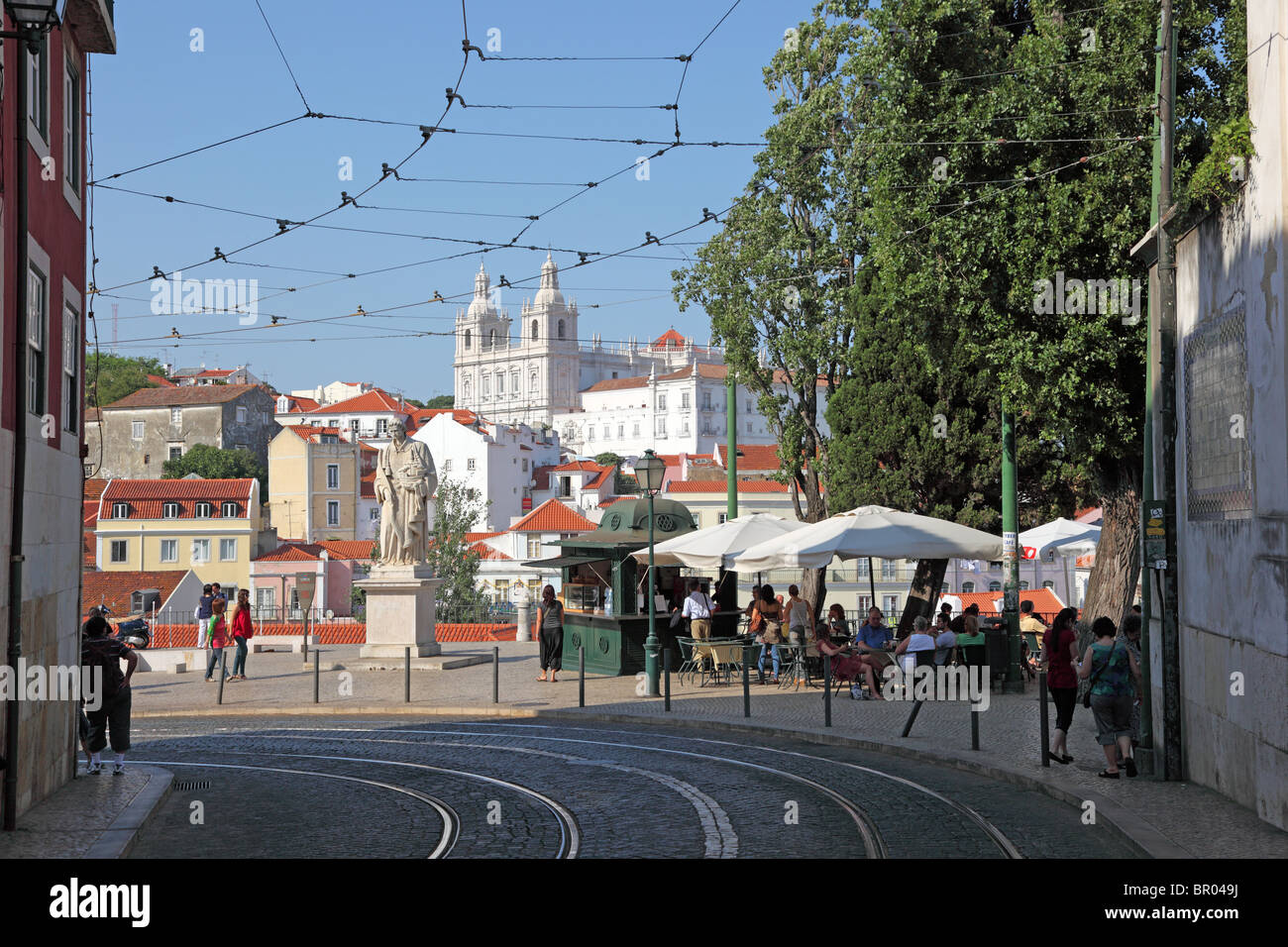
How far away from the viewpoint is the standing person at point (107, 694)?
1288 cm

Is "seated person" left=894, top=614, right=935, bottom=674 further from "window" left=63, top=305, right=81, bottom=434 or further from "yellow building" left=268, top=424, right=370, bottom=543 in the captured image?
"yellow building" left=268, top=424, right=370, bottom=543

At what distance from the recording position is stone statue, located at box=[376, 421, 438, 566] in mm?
26141

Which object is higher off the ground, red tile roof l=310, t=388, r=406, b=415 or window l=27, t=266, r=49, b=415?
red tile roof l=310, t=388, r=406, b=415

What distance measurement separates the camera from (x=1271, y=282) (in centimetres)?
985

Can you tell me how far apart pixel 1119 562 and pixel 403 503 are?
508 inches

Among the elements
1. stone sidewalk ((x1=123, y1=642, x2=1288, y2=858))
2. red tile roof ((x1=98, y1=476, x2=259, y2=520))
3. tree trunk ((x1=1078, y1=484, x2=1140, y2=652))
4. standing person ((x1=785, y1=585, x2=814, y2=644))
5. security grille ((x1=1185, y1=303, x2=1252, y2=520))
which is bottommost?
stone sidewalk ((x1=123, y1=642, x2=1288, y2=858))

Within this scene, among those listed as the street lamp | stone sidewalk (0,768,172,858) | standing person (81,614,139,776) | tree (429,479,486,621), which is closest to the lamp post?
stone sidewalk (0,768,172,858)

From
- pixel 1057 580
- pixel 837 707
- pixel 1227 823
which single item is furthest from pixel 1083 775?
pixel 1057 580

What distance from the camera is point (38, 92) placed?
39.0 ft

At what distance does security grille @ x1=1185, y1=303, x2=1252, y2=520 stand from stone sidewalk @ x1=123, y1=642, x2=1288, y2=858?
7.78ft

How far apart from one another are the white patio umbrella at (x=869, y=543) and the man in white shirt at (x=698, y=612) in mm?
1868

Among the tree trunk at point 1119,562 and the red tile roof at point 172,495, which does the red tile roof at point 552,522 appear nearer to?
the red tile roof at point 172,495

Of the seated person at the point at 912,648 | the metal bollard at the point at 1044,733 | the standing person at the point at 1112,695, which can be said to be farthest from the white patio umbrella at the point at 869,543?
the standing person at the point at 1112,695

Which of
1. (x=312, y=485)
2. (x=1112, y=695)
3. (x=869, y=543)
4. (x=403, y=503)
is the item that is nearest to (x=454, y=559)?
(x=312, y=485)
